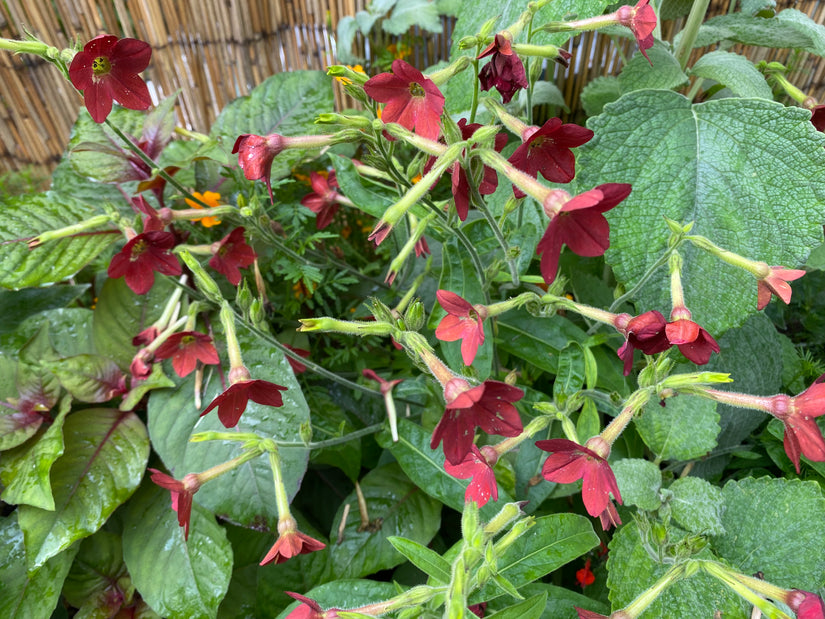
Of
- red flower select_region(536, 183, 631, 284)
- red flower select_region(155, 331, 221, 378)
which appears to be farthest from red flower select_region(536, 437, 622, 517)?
red flower select_region(155, 331, 221, 378)

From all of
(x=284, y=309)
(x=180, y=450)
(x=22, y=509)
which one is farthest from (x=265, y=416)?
(x=22, y=509)

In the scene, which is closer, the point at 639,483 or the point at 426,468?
the point at 639,483

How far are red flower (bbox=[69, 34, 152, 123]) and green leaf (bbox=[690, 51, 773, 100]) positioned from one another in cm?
73

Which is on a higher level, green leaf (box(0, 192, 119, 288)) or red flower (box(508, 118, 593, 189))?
red flower (box(508, 118, 593, 189))

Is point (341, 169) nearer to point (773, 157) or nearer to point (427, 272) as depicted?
point (427, 272)

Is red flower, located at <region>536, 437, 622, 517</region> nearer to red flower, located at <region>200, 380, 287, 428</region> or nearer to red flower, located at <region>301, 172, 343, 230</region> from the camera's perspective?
red flower, located at <region>200, 380, 287, 428</region>

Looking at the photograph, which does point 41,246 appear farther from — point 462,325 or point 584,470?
point 584,470

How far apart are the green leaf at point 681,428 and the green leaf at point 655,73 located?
435 millimetres

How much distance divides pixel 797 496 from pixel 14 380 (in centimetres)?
111

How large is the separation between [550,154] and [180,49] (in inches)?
47.7

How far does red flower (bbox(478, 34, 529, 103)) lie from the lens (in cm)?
58

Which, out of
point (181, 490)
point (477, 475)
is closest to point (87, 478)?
point (181, 490)

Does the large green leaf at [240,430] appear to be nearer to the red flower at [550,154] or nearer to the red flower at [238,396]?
the red flower at [238,396]

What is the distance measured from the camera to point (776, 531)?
69 cm
